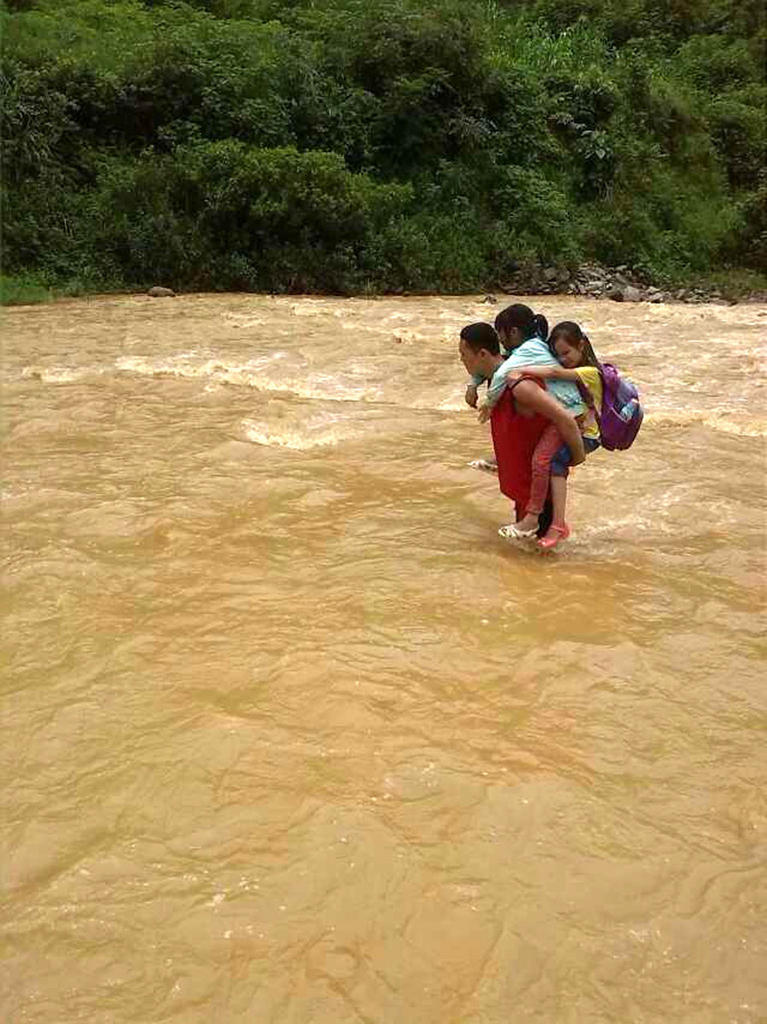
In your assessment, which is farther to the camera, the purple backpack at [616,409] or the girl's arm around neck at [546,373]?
the purple backpack at [616,409]

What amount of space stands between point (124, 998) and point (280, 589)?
195cm

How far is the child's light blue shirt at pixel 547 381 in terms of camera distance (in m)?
4.07

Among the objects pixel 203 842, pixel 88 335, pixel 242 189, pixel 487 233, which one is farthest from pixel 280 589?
pixel 487 233

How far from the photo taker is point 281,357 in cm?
938

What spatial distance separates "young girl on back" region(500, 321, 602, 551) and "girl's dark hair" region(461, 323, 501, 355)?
25cm

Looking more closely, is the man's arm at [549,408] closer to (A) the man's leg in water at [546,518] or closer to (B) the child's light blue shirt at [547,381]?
(B) the child's light blue shirt at [547,381]

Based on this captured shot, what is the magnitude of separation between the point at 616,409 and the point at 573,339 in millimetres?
349

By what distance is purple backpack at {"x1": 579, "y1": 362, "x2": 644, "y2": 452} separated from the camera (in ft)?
13.6

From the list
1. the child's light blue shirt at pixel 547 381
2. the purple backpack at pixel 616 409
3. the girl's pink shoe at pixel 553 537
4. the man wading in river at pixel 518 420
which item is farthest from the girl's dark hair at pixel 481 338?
the girl's pink shoe at pixel 553 537

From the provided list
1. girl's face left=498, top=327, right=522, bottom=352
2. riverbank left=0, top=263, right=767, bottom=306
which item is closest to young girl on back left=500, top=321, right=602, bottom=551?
girl's face left=498, top=327, right=522, bottom=352

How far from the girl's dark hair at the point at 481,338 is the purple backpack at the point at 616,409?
44cm

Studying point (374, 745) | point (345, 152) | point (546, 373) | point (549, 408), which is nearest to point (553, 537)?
point (549, 408)

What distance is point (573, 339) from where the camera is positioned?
4.14m

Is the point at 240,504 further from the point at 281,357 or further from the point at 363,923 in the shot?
the point at 281,357
